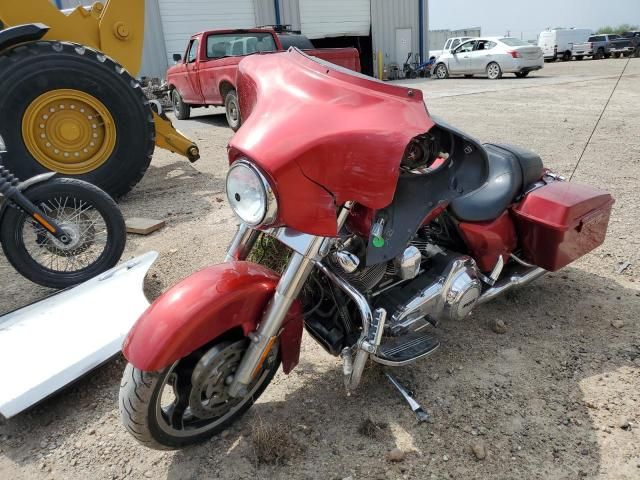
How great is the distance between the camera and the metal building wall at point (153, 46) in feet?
55.1

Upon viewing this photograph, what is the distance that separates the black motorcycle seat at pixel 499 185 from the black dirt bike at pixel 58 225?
246 centimetres

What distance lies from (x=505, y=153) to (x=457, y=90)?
12.8 meters

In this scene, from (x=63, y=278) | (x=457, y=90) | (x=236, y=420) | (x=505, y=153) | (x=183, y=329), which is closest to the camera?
(x=183, y=329)

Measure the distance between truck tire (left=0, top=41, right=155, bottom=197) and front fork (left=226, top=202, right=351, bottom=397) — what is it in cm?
367

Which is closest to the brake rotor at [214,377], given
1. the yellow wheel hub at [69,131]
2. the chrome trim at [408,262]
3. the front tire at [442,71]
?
the chrome trim at [408,262]

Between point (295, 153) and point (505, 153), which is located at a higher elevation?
point (295, 153)

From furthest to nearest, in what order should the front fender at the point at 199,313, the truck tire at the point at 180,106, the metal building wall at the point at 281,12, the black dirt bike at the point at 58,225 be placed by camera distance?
1. the metal building wall at the point at 281,12
2. the truck tire at the point at 180,106
3. the black dirt bike at the point at 58,225
4. the front fender at the point at 199,313

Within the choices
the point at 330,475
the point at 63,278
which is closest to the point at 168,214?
the point at 63,278

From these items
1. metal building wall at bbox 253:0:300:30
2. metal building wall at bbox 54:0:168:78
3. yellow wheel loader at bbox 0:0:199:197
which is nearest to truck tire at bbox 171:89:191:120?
metal building wall at bbox 54:0:168:78

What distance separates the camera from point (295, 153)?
1.58 metres

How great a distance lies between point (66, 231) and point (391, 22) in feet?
70.6

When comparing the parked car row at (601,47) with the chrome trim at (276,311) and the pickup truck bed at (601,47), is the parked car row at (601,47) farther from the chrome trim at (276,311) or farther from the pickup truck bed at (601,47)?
the chrome trim at (276,311)

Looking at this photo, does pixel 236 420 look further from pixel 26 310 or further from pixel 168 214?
pixel 168 214

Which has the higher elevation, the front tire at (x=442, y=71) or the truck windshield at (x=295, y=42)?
the truck windshield at (x=295, y=42)
